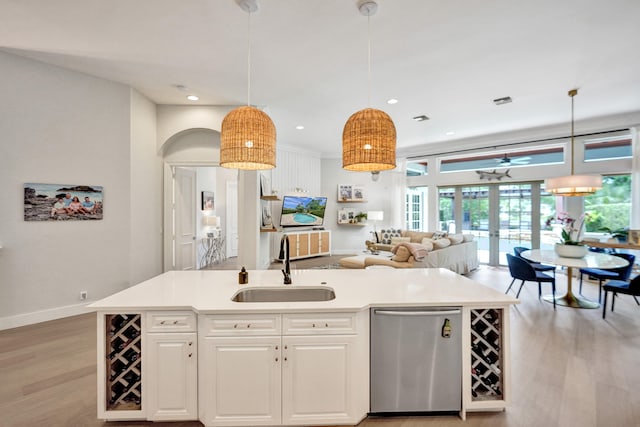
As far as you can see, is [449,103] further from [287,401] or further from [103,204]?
[103,204]

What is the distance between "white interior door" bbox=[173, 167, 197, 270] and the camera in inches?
183

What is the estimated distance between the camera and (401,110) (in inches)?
188

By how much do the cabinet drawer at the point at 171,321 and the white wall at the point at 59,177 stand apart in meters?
2.75

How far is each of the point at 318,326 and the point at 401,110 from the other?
13.9 feet

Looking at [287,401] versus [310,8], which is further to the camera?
[310,8]

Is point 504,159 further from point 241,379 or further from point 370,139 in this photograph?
point 241,379

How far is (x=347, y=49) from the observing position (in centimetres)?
293

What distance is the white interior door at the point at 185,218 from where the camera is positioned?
4637 millimetres

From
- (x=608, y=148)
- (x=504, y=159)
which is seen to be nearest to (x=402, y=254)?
(x=504, y=159)

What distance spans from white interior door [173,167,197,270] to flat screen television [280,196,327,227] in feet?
8.41

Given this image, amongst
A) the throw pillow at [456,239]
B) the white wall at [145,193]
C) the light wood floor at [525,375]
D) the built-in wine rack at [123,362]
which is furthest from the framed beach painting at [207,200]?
the throw pillow at [456,239]

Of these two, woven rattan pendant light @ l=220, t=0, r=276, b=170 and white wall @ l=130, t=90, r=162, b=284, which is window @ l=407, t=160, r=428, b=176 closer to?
white wall @ l=130, t=90, r=162, b=284

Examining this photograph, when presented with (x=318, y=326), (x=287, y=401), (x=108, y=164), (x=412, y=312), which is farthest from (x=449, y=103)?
(x=108, y=164)

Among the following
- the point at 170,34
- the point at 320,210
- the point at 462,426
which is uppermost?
the point at 170,34
